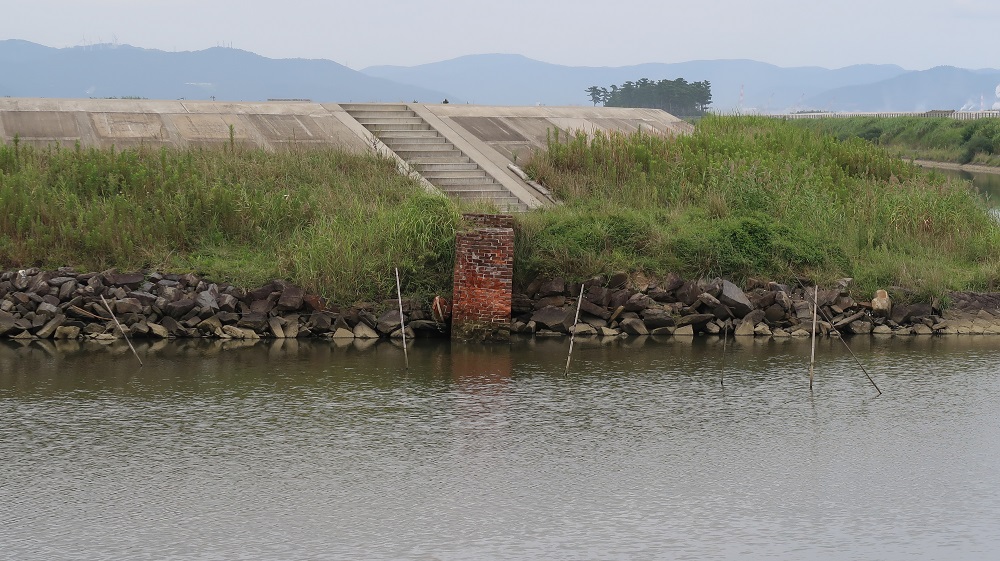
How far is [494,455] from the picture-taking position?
462 inches

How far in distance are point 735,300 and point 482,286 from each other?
392 cm

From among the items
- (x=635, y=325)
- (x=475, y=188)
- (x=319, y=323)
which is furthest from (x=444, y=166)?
(x=635, y=325)

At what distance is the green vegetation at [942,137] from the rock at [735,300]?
135 feet

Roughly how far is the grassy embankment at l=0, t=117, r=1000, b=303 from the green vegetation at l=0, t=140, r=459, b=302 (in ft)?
0.09

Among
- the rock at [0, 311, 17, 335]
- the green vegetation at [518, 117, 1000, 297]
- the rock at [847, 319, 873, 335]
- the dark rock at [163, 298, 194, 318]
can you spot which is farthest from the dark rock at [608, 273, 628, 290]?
the rock at [0, 311, 17, 335]

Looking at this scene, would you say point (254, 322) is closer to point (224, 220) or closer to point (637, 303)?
point (224, 220)

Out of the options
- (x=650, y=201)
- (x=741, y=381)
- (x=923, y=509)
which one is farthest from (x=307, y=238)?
(x=923, y=509)

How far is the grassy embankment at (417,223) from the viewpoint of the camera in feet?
62.7

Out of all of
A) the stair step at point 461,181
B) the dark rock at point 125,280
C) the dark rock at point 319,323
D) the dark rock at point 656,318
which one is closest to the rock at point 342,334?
the dark rock at point 319,323

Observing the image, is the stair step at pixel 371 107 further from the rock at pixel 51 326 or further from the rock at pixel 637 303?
the rock at pixel 51 326

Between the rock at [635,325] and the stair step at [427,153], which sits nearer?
the rock at [635,325]

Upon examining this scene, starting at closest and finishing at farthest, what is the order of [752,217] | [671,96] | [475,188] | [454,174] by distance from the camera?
1. [752,217]
2. [475,188]
3. [454,174]
4. [671,96]

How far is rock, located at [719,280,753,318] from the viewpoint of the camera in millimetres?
18812

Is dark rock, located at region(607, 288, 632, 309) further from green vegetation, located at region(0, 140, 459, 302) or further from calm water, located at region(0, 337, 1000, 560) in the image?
green vegetation, located at region(0, 140, 459, 302)
